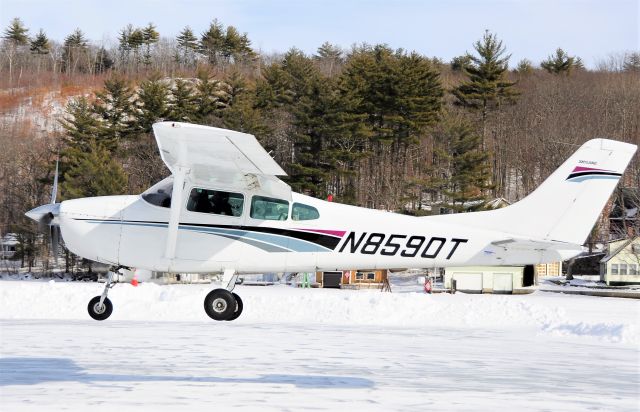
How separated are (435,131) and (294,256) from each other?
53511 mm

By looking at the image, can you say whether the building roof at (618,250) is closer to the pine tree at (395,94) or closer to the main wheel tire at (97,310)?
the pine tree at (395,94)

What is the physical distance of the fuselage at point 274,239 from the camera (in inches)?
520

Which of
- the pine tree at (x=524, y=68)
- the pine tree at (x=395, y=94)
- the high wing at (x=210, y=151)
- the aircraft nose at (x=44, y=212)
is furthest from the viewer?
the pine tree at (x=524, y=68)

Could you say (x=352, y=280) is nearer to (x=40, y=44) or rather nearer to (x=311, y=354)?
(x=311, y=354)

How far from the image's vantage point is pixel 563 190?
1369cm

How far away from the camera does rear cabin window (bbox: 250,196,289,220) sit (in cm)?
1325

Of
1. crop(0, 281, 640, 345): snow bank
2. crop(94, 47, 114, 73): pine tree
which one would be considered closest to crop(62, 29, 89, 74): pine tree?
crop(94, 47, 114, 73): pine tree

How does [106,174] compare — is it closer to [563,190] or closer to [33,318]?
[33,318]

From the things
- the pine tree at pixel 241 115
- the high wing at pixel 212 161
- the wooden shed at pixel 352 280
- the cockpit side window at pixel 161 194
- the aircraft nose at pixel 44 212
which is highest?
the pine tree at pixel 241 115

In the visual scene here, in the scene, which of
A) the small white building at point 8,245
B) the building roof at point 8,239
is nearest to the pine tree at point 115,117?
the small white building at point 8,245

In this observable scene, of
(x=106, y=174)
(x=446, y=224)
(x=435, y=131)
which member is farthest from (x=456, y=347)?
(x=435, y=131)

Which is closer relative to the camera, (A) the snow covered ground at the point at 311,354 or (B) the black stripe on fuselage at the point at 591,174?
(B) the black stripe on fuselage at the point at 591,174

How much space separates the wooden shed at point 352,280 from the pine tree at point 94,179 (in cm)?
1236

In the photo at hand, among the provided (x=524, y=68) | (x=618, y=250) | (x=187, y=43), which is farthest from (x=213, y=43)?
(x=618, y=250)
